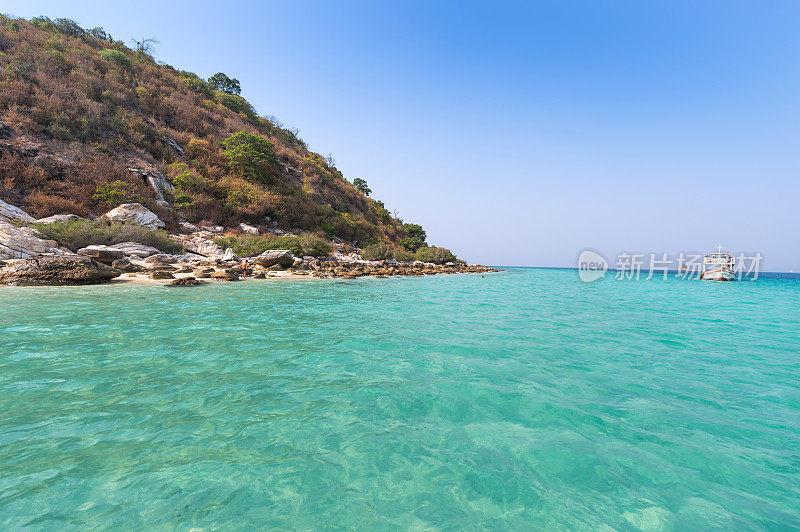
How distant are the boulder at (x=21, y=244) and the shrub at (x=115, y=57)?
2837cm

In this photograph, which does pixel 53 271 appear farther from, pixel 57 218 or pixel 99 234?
pixel 57 218

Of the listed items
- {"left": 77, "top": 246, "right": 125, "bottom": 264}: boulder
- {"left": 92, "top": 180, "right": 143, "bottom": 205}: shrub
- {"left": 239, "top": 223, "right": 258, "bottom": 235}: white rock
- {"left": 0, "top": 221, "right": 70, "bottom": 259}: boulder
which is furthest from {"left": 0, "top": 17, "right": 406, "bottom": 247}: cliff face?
{"left": 77, "top": 246, "right": 125, "bottom": 264}: boulder

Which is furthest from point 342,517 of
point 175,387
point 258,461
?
point 175,387

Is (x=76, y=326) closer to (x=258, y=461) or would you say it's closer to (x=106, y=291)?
(x=106, y=291)

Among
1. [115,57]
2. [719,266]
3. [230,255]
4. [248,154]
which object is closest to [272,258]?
[230,255]

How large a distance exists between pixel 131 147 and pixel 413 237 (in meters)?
32.2

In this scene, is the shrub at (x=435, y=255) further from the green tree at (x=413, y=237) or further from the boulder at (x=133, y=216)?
the boulder at (x=133, y=216)

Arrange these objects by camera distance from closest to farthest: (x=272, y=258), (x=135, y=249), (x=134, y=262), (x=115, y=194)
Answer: (x=134, y=262), (x=135, y=249), (x=115, y=194), (x=272, y=258)

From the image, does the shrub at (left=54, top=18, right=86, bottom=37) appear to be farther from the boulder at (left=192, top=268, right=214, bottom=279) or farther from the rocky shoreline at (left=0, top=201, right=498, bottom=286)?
the boulder at (left=192, top=268, right=214, bottom=279)

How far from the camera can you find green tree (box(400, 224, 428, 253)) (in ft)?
136

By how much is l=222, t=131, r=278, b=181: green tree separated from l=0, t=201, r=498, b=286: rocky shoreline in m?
8.85

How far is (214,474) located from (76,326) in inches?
236

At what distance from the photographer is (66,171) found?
17094 mm

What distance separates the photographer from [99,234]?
13914 mm
